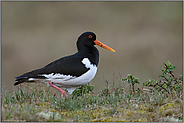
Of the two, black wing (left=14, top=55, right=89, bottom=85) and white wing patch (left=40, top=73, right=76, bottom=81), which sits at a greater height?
black wing (left=14, top=55, right=89, bottom=85)

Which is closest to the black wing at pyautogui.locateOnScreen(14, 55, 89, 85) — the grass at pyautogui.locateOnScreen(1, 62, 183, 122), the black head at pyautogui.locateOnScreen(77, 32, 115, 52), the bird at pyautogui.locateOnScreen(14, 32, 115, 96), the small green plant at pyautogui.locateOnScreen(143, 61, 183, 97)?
the bird at pyautogui.locateOnScreen(14, 32, 115, 96)

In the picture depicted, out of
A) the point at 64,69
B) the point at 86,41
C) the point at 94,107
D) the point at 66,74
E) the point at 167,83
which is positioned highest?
the point at 86,41

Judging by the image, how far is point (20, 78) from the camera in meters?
5.36

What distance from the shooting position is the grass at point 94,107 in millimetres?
3650

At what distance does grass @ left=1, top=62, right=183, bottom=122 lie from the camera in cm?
365

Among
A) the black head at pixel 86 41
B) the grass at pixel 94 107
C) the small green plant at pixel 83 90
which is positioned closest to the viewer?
the grass at pixel 94 107

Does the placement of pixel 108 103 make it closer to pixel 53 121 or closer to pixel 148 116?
pixel 148 116

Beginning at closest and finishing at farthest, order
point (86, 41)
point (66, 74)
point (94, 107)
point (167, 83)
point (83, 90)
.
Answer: point (94, 107) → point (167, 83) → point (66, 74) → point (83, 90) → point (86, 41)

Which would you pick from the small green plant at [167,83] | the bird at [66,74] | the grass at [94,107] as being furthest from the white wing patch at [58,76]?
the small green plant at [167,83]

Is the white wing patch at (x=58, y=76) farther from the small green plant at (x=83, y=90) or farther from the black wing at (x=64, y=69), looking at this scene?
the small green plant at (x=83, y=90)

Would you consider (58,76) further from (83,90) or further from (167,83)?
(167,83)

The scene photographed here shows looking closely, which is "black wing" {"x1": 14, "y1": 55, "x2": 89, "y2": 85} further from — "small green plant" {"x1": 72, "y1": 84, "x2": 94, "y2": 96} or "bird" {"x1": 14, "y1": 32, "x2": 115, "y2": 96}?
"small green plant" {"x1": 72, "y1": 84, "x2": 94, "y2": 96}

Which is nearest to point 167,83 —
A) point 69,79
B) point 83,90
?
point 83,90

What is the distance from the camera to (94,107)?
4.08 metres
